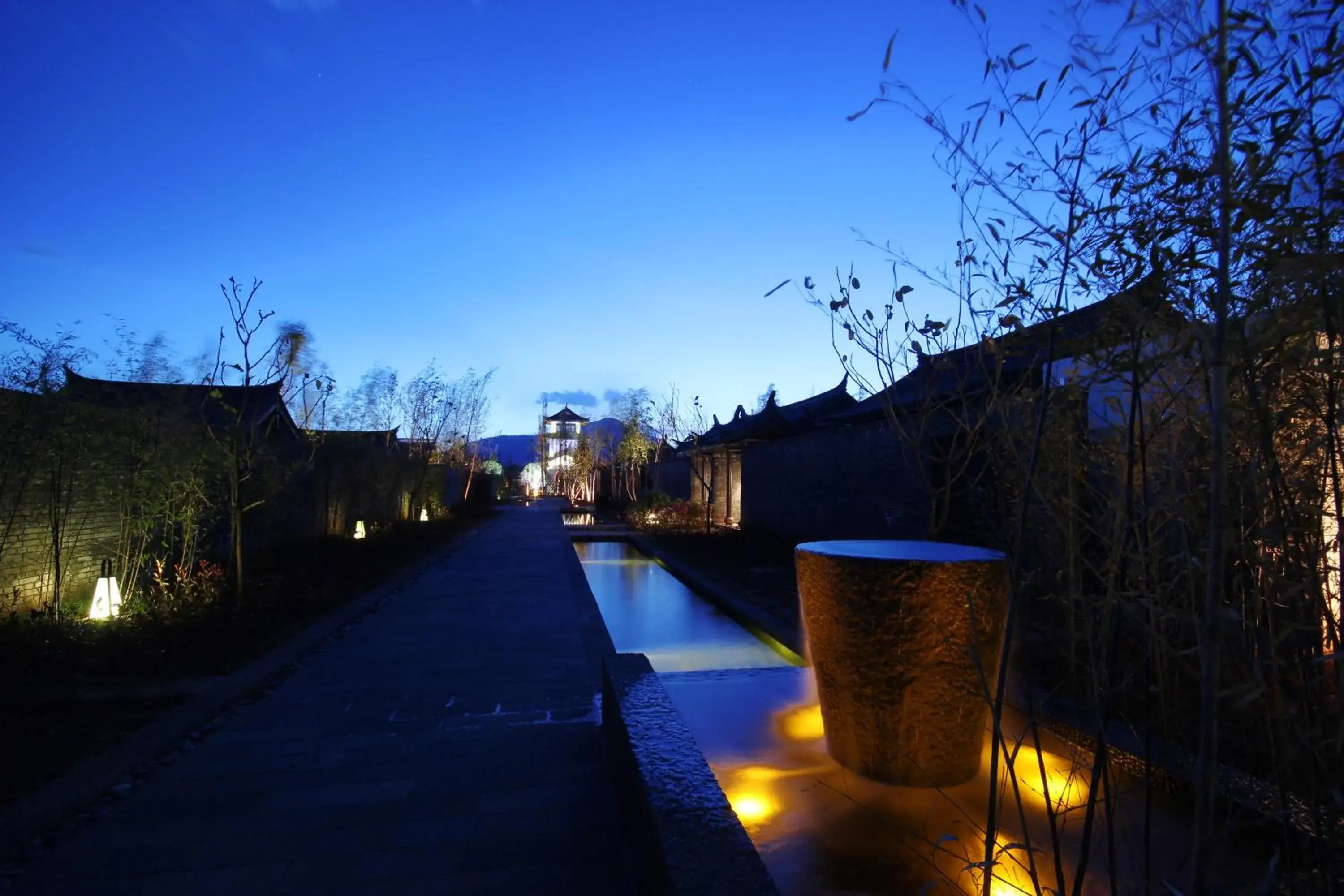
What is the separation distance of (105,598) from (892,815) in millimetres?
6258

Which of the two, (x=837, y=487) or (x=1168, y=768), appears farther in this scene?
(x=837, y=487)

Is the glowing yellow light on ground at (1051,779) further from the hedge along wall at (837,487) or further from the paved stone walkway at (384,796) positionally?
the hedge along wall at (837,487)

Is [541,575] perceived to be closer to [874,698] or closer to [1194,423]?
[874,698]

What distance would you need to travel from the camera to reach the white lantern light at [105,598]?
5.61 meters

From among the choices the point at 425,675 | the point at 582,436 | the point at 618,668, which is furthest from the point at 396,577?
the point at 582,436

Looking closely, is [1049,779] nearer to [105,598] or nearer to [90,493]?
[105,598]

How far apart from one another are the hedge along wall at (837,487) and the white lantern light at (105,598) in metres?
6.73

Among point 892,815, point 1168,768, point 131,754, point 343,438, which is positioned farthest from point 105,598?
point 343,438

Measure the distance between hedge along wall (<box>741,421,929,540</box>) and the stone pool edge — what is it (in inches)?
163

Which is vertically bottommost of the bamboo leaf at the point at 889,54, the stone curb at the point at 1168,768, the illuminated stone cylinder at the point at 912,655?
the stone curb at the point at 1168,768

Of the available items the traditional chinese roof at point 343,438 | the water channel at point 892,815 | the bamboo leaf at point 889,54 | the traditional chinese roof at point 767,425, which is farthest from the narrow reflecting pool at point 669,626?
the traditional chinese roof at point 343,438

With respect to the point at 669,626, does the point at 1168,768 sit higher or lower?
higher

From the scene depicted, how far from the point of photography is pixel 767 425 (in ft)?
50.0

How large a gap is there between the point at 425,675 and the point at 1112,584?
15.5 ft
